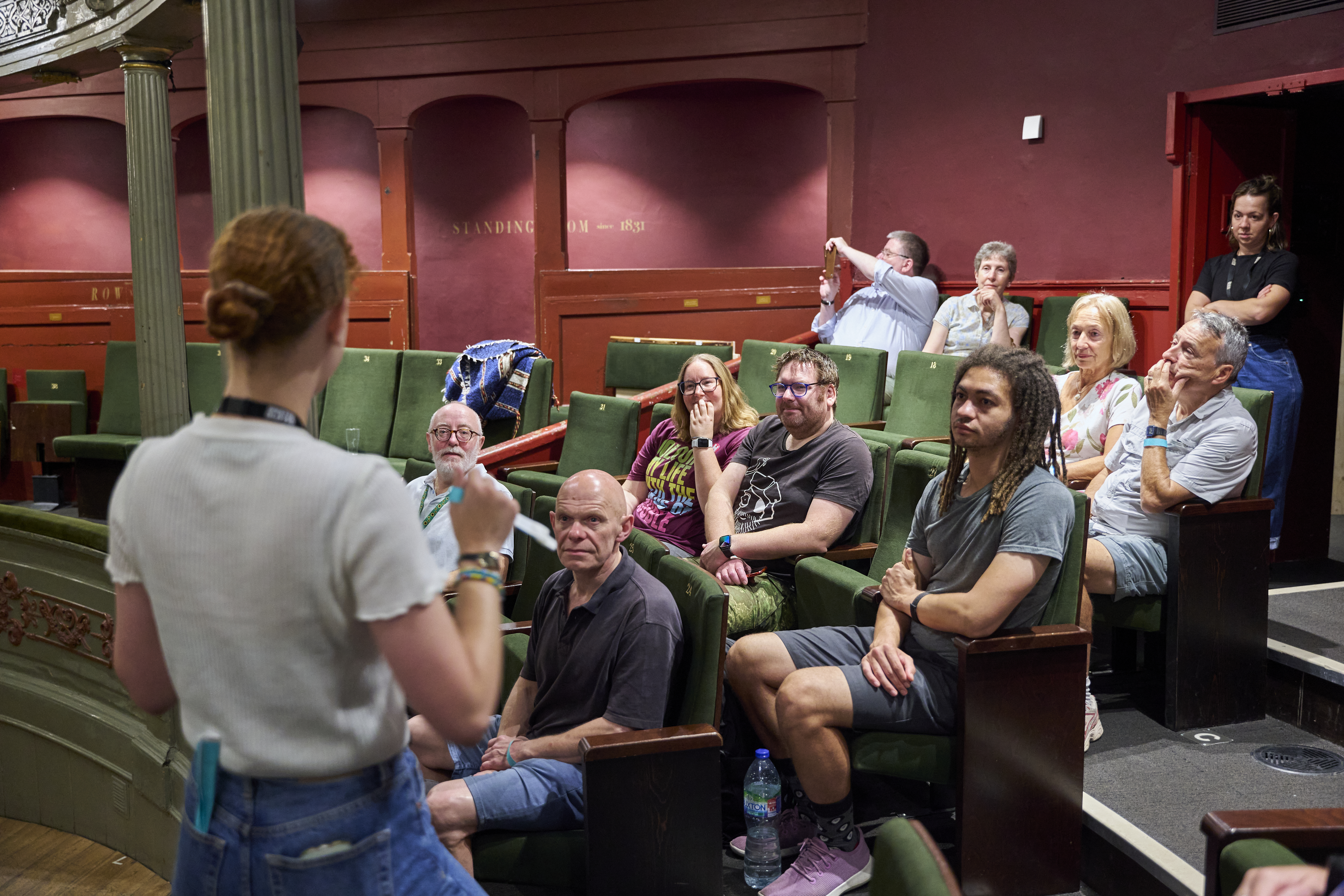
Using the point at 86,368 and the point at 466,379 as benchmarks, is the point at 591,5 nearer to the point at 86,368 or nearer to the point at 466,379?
A: the point at 466,379

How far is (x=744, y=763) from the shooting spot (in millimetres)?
2465

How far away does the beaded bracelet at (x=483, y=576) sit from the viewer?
95 centimetres

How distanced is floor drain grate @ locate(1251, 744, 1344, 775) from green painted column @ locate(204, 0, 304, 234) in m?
2.52

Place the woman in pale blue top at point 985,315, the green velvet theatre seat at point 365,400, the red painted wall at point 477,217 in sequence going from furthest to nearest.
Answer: the red painted wall at point 477,217 < the green velvet theatre seat at point 365,400 < the woman in pale blue top at point 985,315

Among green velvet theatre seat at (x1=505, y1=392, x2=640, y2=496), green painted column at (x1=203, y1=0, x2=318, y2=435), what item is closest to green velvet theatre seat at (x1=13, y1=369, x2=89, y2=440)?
green velvet theatre seat at (x1=505, y1=392, x2=640, y2=496)

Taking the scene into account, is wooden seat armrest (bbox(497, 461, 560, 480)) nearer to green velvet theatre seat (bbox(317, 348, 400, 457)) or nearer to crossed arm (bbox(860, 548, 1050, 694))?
green velvet theatre seat (bbox(317, 348, 400, 457))

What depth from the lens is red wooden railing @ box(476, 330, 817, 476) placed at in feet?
13.6

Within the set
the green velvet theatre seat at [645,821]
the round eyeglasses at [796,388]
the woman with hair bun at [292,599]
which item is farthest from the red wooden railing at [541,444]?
the woman with hair bun at [292,599]

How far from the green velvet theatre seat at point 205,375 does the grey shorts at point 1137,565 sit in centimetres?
475

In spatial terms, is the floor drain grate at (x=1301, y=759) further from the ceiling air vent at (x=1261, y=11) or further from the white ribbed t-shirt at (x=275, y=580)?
the ceiling air vent at (x=1261, y=11)

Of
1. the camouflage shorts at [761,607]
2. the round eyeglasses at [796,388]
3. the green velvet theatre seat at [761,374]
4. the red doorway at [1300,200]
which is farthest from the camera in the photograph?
the green velvet theatre seat at [761,374]

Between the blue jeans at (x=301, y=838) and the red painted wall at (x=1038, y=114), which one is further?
the red painted wall at (x=1038, y=114)

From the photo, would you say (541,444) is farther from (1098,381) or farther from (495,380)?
(1098,381)

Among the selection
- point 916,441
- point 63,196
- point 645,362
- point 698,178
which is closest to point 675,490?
point 916,441
